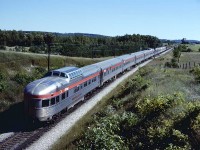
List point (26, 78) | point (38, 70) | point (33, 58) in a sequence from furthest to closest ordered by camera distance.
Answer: point (33, 58)
point (38, 70)
point (26, 78)

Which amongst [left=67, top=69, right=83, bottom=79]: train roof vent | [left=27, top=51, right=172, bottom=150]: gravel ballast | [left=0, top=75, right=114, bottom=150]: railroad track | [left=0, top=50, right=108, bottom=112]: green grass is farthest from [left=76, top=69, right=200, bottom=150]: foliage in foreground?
[left=0, top=50, right=108, bottom=112]: green grass

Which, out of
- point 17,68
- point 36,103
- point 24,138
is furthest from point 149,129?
point 17,68

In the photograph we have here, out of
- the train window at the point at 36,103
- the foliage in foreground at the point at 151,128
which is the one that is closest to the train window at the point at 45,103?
the train window at the point at 36,103

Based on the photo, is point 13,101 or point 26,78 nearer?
point 13,101

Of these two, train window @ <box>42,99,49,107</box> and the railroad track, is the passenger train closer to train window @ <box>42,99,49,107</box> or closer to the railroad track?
train window @ <box>42,99,49,107</box>

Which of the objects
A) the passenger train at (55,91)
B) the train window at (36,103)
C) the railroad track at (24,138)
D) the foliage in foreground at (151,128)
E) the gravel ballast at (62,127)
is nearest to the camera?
the foliage in foreground at (151,128)

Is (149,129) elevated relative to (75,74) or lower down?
lower down

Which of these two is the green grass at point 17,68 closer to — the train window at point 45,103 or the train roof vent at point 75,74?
the train roof vent at point 75,74

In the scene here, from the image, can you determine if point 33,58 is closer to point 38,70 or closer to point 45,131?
point 38,70

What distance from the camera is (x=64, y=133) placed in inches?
934

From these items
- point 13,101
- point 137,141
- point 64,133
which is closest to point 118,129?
point 137,141

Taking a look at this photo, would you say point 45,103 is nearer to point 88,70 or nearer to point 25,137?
point 25,137

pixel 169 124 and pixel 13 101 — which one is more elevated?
pixel 169 124

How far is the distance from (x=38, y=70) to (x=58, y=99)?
86.7ft
